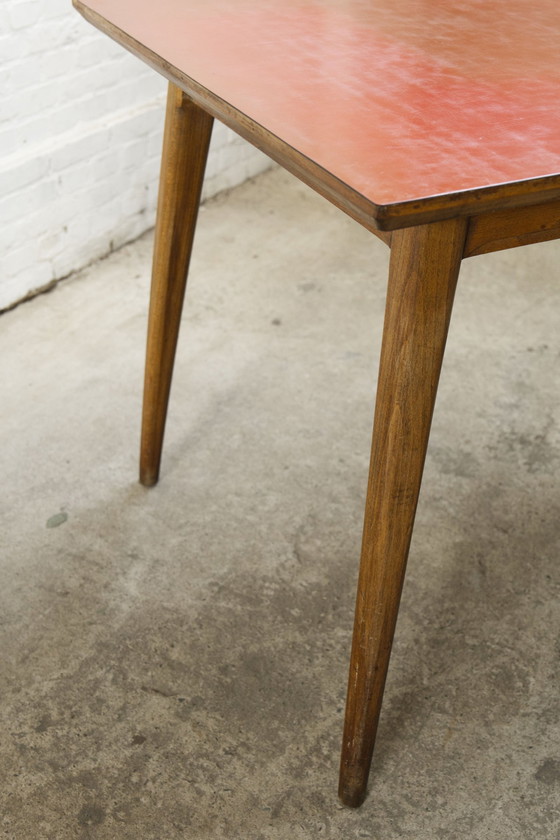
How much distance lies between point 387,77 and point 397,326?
0.94 feet

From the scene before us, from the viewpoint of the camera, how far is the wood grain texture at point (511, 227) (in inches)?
31.6

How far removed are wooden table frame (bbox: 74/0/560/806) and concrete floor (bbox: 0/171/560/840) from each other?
140 mm

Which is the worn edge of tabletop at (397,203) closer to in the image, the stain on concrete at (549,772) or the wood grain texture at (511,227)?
the wood grain texture at (511,227)

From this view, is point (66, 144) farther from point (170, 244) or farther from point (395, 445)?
point (395, 445)

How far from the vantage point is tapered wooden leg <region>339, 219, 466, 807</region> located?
79cm

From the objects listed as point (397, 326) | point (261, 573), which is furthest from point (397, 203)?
point (261, 573)

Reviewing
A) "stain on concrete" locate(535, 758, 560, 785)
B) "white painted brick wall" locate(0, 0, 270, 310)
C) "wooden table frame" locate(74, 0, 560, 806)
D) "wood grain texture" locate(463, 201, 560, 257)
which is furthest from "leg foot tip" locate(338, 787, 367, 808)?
"white painted brick wall" locate(0, 0, 270, 310)

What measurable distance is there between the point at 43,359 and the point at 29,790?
0.95 metres

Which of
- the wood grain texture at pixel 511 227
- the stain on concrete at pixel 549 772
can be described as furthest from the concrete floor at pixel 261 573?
the wood grain texture at pixel 511 227

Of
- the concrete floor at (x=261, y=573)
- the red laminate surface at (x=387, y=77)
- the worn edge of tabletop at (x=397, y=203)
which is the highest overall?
the red laminate surface at (x=387, y=77)

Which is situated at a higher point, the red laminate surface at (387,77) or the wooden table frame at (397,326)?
the red laminate surface at (387,77)

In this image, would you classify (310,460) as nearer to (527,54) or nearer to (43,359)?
(43,359)

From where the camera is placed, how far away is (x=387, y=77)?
949 millimetres

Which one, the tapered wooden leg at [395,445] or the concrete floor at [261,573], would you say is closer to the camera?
the tapered wooden leg at [395,445]
